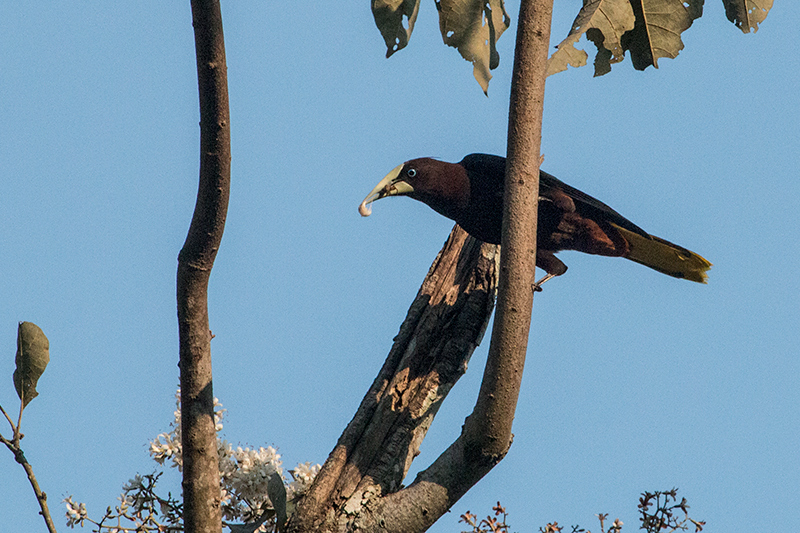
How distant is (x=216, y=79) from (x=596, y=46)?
1.64 metres

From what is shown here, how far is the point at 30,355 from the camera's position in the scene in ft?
7.70

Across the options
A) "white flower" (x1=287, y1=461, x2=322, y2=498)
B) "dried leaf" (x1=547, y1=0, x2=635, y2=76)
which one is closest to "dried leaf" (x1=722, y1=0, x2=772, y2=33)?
"dried leaf" (x1=547, y1=0, x2=635, y2=76)

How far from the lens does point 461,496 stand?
2643 mm

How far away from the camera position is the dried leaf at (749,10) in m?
3.13

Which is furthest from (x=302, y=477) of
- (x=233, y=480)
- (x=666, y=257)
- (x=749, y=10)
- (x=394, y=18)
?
(x=666, y=257)

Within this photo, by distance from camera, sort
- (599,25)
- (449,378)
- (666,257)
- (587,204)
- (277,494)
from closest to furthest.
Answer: (277,494)
(599,25)
(449,378)
(587,204)
(666,257)

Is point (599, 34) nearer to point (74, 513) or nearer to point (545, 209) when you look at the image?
point (545, 209)

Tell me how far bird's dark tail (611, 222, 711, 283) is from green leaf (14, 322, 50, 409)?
3.57 meters

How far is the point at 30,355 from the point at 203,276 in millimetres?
564

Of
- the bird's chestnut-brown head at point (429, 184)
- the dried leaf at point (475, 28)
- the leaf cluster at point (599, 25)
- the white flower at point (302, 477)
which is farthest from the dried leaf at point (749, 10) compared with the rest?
the white flower at point (302, 477)

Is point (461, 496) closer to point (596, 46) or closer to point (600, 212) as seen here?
point (596, 46)

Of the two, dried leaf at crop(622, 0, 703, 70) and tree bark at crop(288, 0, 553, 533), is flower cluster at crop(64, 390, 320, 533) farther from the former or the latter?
dried leaf at crop(622, 0, 703, 70)

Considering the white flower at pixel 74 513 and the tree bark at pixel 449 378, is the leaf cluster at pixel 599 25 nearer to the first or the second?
the tree bark at pixel 449 378

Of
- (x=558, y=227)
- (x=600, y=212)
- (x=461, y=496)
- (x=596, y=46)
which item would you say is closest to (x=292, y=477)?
(x=461, y=496)
